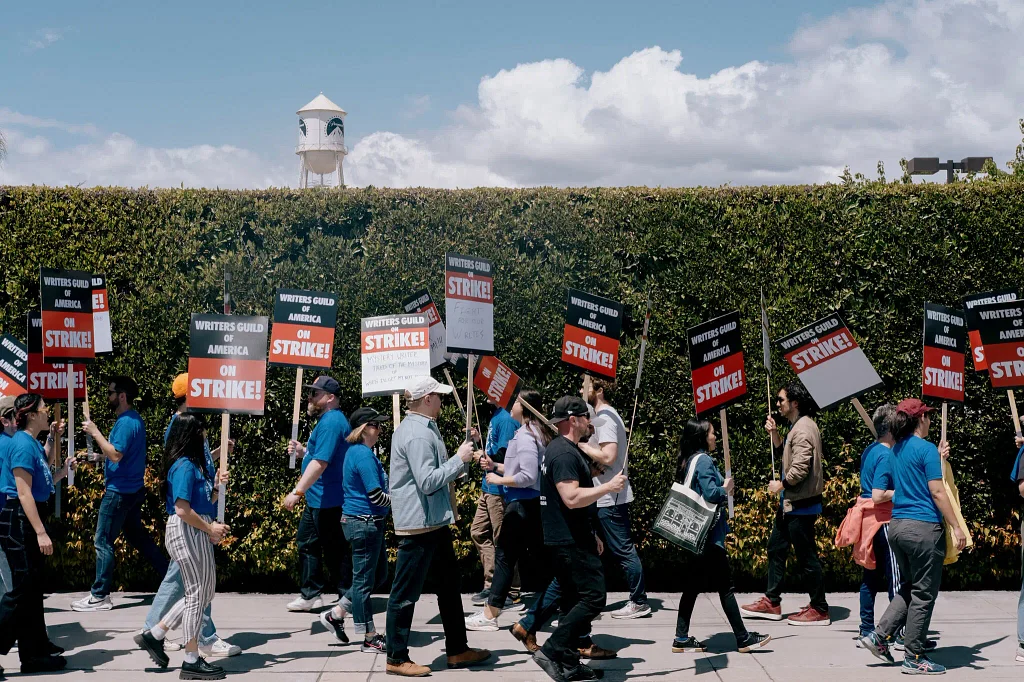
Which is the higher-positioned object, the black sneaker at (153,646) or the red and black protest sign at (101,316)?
the red and black protest sign at (101,316)

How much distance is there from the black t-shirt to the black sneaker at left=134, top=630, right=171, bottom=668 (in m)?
2.72

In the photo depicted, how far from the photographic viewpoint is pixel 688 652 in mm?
7281

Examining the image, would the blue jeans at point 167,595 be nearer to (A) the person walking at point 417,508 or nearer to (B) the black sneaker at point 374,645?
(B) the black sneaker at point 374,645

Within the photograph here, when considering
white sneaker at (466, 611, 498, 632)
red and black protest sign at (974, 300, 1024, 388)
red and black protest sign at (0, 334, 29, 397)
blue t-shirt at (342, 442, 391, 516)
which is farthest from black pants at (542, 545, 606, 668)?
red and black protest sign at (0, 334, 29, 397)

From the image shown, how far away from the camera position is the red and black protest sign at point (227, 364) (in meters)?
7.47

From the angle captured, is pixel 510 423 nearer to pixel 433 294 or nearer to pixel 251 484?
pixel 433 294

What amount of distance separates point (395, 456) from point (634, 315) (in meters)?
3.54

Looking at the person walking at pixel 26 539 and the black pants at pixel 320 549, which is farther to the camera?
the black pants at pixel 320 549

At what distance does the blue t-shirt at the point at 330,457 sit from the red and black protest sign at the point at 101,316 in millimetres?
2401

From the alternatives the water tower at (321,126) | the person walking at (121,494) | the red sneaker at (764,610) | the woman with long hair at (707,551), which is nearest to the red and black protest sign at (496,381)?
the woman with long hair at (707,551)

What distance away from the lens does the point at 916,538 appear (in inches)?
261

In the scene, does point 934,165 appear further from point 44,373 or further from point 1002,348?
point 44,373

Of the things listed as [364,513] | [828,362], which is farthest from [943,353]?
[364,513]

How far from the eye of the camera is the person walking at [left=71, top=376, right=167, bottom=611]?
8359 millimetres
